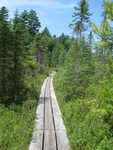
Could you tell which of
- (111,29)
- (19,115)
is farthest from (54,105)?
(111,29)

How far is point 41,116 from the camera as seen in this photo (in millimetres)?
14117

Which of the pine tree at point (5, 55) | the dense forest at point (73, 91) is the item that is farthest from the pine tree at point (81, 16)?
the pine tree at point (5, 55)

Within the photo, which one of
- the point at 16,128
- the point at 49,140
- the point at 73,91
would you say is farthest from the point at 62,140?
the point at 73,91

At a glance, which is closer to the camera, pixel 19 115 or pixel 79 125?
pixel 79 125

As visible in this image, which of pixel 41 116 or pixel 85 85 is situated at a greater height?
pixel 85 85

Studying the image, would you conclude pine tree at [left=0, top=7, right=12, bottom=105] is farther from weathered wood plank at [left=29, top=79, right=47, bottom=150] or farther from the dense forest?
weathered wood plank at [left=29, top=79, right=47, bottom=150]

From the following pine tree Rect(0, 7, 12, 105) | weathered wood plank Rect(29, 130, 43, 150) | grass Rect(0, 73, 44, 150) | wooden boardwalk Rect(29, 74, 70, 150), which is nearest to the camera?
weathered wood plank Rect(29, 130, 43, 150)

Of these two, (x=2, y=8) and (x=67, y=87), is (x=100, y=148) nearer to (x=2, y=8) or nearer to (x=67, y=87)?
(x=67, y=87)

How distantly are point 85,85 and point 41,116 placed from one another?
6.50 meters

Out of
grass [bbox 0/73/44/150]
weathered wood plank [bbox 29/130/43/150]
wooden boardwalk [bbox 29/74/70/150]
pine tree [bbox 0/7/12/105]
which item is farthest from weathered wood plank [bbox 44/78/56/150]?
pine tree [bbox 0/7/12/105]

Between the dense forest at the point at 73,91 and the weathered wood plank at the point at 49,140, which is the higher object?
the dense forest at the point at 73,91

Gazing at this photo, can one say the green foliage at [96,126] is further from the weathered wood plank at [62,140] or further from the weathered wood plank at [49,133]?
the weathered wood plank at [49,133]

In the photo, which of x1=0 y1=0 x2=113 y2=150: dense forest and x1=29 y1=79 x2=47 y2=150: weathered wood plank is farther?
x1=29 y1=79 x2=47 y2=150: weathered wood plank

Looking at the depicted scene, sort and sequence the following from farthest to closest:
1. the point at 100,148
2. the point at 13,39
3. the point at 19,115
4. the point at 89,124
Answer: the point at 13,39, the point at 19,115, the point at 89,124, the point at 100,148
